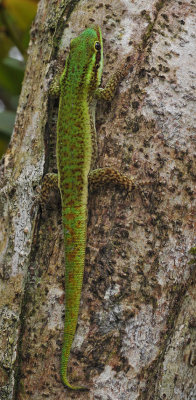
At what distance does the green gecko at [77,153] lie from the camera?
2365 millimetres

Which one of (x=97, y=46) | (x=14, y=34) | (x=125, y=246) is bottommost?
(x=125, y=246)

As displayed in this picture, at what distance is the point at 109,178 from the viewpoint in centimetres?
248

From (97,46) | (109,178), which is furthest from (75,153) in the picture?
(97,46)

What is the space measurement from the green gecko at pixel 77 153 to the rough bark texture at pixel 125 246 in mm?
59

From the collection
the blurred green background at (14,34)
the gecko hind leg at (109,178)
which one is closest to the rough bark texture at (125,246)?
the gecko hind leg at (109,178)

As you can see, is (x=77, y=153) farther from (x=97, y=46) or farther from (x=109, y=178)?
(x=97, y=46)

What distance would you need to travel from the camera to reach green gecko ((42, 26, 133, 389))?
237cm

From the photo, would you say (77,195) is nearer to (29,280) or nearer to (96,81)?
(29,280)

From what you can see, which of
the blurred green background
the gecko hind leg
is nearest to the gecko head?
the gecko hind leg

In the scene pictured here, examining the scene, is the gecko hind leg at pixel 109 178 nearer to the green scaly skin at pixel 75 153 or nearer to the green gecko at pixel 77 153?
the green gecko at pixel 77 153

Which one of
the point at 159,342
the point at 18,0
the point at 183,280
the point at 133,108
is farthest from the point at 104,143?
the point at 18,0

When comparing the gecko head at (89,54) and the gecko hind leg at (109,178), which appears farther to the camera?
the gecko head at (89,54)

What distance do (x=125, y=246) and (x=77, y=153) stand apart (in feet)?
2.43

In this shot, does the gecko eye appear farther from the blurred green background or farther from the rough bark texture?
the blurred green background
